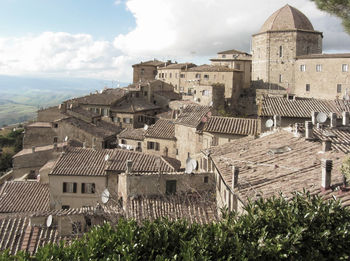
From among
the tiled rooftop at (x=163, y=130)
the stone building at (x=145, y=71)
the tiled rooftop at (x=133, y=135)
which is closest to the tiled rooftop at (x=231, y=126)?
the tiled rooftop at (x=163, y=130)

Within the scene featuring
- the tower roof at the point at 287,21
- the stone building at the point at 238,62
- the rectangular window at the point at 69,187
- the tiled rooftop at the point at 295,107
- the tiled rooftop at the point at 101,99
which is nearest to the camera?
the rectangular window at the point at 69,187

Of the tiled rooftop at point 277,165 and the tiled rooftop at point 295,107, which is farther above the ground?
the tiled rooftop at point 295,107

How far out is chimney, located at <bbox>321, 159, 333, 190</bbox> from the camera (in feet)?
38.2

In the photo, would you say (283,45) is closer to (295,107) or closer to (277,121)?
(295,107)

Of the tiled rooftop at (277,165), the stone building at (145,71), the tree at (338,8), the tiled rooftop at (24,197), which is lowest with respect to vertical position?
the tiled rooftop at (24,197)

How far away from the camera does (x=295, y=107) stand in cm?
2880

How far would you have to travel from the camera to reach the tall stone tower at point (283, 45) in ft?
194

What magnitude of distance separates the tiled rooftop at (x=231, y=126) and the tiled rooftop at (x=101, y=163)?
413 cm

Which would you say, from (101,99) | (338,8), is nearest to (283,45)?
(101,99)

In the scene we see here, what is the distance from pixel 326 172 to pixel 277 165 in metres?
3.77

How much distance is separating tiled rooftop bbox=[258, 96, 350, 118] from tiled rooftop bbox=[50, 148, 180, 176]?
316 inches

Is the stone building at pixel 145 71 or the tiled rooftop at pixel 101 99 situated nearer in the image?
the tiled rooftop at pixel 101 99

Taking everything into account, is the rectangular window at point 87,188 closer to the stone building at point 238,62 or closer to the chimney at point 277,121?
the chimney at point 277,121

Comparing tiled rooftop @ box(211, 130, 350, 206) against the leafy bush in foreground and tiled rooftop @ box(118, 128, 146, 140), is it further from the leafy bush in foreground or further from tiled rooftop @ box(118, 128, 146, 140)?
tiled rooftop @ box(118, 128, 146, 140)
